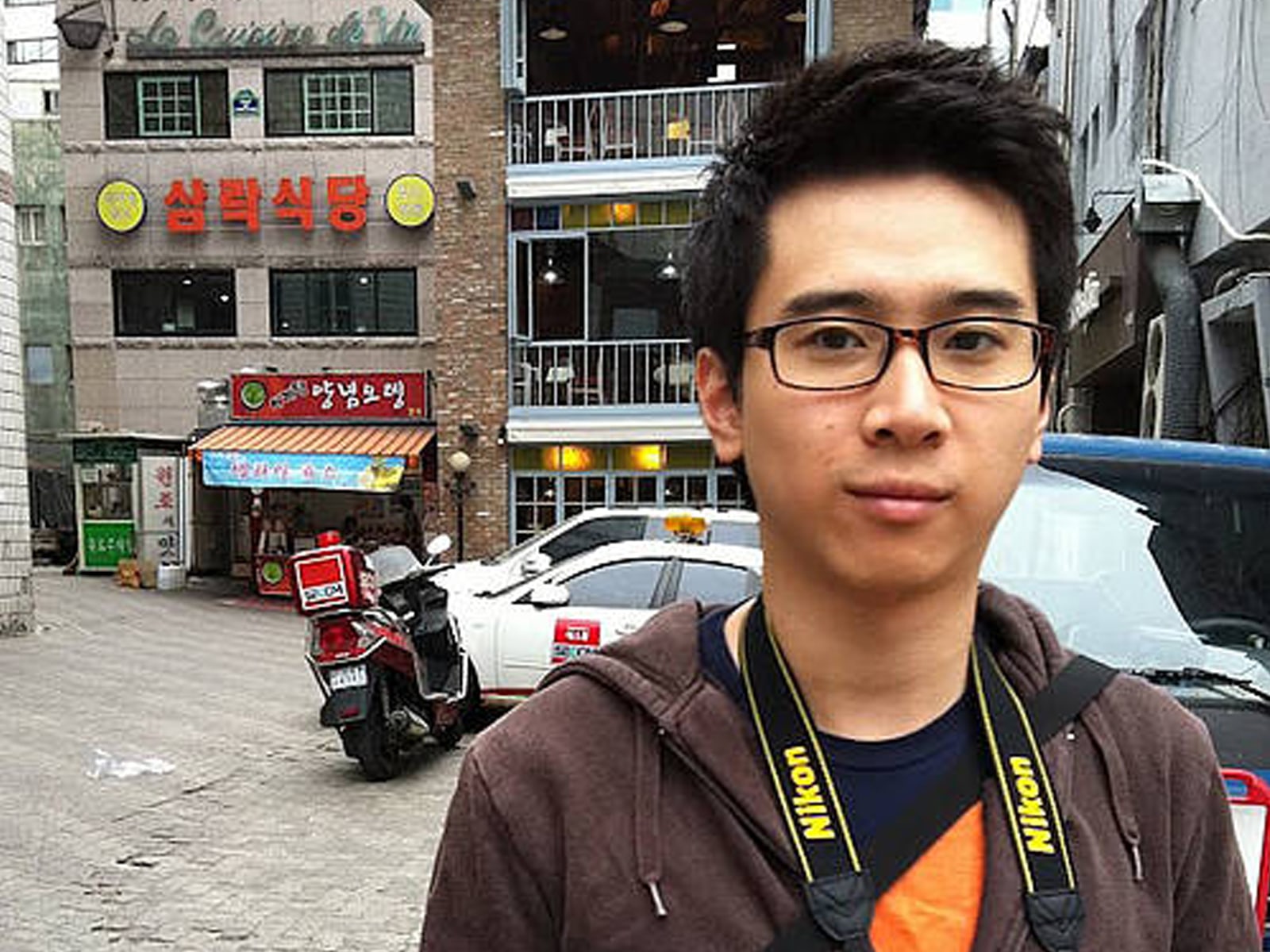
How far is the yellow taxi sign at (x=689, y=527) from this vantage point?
8.12 metres

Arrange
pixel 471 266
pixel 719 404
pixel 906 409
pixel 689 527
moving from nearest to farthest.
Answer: pixel 906 409 → pixel 719 404 → pixel 689 527 → pixel 471 266

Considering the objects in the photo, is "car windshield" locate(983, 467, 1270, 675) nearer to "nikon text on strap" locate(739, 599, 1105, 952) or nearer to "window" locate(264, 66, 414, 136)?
"nikon text on strap" locate(739, 599, 1105, 952)

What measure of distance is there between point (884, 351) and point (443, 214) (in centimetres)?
1496

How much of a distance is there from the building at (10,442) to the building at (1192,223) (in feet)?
40.1

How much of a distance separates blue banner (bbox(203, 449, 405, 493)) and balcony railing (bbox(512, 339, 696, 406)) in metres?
2.29

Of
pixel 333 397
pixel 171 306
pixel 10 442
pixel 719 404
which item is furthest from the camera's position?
pixel 171 306

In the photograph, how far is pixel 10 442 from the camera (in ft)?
40.8

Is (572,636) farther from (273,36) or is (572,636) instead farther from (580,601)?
(273,36)

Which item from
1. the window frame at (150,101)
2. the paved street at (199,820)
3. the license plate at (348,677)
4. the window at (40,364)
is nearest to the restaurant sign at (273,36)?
the window frame at (150,101)

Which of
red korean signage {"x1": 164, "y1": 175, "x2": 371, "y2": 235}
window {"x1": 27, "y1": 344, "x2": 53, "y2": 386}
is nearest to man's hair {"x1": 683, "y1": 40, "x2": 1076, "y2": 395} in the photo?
red korean signage {"x1": 164, "y1": 175, "x2": 371, "y2": 235}

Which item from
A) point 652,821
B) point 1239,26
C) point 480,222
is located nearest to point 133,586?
point 480,222

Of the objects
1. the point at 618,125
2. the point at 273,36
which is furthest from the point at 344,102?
the point at 618,125

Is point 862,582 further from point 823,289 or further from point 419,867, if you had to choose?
point 419,867

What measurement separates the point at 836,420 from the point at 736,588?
6331 millimetres
